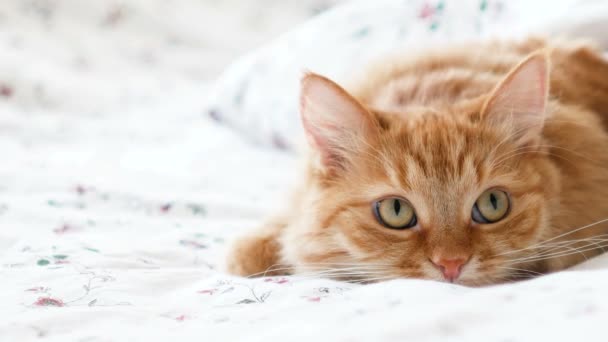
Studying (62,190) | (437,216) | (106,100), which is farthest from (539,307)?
(106,100)

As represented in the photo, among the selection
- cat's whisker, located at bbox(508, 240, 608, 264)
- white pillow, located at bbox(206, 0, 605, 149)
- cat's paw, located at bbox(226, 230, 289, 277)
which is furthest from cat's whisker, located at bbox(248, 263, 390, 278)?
white pillow, located at bbox(206, 0, 605, 149)

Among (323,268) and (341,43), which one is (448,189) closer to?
(323,268)

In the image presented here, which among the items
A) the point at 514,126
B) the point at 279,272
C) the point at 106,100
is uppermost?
the point at 106,100

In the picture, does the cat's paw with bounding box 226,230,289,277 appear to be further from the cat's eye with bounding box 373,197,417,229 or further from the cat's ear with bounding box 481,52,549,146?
the cat's ear with bounding box 481,52,549,146

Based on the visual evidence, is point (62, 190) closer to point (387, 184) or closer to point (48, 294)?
point (48, 294)

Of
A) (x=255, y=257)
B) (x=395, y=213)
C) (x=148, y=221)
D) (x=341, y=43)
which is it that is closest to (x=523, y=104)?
(x=395, y=213)

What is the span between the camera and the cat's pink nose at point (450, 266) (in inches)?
42.8

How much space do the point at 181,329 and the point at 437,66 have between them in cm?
103

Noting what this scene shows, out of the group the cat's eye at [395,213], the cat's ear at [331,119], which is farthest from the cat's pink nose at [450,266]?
the cat's ear at [331,119]

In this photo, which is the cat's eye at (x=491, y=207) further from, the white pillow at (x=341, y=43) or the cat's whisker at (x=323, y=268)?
the white pillow at (x=341, y=43)

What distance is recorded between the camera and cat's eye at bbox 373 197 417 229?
46.2 inches

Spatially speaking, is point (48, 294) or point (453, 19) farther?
point (453, 19)

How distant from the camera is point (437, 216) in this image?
44.7 inches

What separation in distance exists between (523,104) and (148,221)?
1.01 meters
